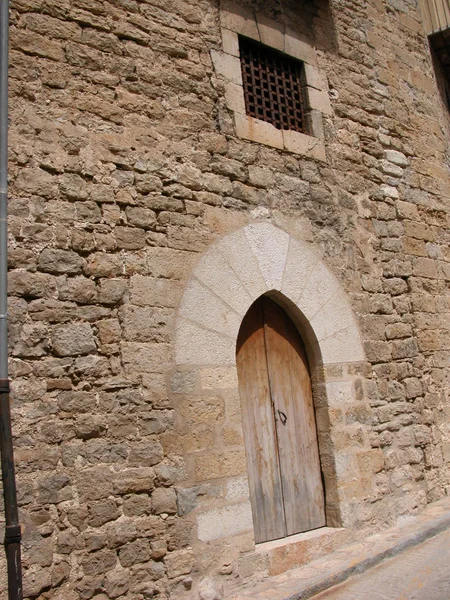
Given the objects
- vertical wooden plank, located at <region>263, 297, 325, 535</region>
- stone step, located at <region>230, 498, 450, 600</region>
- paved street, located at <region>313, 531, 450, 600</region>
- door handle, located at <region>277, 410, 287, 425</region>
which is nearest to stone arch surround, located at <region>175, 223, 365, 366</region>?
vertical wooden plank, located at <region>263, 297, 325, 535</region>

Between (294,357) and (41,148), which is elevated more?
(41,148)

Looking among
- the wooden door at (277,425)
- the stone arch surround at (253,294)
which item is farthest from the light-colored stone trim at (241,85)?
the wooden door at (277,425)

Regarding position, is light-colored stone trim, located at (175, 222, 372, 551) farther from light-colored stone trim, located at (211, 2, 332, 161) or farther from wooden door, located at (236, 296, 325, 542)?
light-colored stone trim, located at (211, 2, 332, 161)

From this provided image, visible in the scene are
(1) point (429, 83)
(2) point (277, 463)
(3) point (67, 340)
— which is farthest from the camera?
(1) point (429, 83)

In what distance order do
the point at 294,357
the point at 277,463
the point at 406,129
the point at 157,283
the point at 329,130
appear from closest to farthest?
the point at 157,283
the point at 277,463
the point at 294,357
the point at 329,130
the point at 406,129

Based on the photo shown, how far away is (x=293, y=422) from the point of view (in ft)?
14.4

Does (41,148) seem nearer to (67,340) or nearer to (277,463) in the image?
(67,340)

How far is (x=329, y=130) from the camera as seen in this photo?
508 centimetres

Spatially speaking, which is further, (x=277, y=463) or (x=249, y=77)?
(x=249, y=77)

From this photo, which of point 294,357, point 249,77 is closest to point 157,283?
point 294,357

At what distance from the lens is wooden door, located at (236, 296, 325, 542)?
4.16 metres

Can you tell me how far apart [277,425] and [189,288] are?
1249mm

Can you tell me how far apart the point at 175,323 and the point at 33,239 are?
99 cm

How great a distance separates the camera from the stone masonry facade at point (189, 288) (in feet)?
10.6
